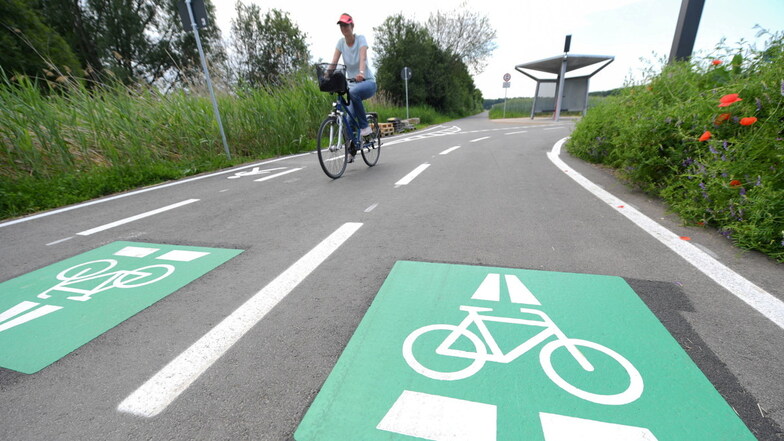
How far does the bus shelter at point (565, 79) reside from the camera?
24.6m

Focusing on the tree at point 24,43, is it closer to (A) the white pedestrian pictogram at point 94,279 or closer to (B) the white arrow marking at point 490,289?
(A) the white pedestrian pictogram at point 94,279

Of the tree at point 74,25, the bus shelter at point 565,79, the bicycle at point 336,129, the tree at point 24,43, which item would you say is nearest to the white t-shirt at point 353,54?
the bicycle at point 336,129

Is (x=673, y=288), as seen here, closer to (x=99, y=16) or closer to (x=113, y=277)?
(x=113, y=277)

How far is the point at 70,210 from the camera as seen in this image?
4273mm

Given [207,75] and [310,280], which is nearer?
[310,280]

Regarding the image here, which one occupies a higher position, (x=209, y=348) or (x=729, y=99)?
(x=729, y=99)

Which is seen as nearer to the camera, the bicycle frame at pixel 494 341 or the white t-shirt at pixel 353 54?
the bicycle frame at pixel 494 341

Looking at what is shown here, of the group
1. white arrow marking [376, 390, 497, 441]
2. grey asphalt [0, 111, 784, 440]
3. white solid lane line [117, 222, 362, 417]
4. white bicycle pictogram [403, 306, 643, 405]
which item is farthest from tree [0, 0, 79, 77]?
white arrow marking [376, 390, 497, 441]

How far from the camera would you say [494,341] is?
1.59m

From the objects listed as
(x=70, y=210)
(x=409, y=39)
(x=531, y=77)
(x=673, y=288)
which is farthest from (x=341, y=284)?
(x=409, y=39)

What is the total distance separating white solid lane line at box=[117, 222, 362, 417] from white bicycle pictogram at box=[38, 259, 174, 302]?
92 centimetres

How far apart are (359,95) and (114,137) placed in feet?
16.3

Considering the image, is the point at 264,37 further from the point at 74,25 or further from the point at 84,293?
the point at 84,293

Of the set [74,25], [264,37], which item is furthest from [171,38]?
[264,37]
